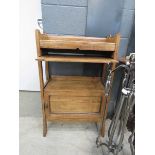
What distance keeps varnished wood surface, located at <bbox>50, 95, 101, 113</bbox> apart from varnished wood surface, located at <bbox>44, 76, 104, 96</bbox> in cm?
5

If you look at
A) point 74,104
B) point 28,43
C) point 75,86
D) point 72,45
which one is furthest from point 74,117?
point 28,43

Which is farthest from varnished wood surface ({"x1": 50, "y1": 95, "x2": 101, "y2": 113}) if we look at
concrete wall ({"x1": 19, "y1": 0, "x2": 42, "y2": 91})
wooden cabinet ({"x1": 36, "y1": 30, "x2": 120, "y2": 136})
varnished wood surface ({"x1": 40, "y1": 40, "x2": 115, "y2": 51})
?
concrete wall ({"x1": 19, "y1": 0, "x2": 42, "y2": 91})

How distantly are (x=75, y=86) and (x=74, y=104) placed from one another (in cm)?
18

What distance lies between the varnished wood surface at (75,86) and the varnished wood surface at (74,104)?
50 millimetres

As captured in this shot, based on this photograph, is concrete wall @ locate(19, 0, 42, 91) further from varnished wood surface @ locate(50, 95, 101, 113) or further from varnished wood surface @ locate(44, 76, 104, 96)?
varnished wood surface @ locate(50, 95, 101, 113)

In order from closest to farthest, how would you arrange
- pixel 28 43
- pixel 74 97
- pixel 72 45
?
pixel 72 45, pixel 74 97, pixel 28 43

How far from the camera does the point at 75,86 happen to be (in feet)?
4.64

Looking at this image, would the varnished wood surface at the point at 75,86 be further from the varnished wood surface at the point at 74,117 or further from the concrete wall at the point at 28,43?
the concrete wall at the point at 28,43

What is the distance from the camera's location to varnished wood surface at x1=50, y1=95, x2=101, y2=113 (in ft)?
4.39

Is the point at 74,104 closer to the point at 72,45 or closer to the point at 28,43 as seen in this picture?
the point at 72,45
